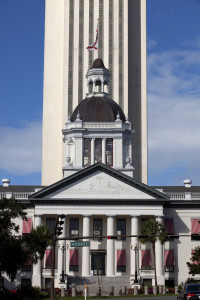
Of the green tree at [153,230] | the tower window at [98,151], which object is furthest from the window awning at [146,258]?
the tower window at [98,151]

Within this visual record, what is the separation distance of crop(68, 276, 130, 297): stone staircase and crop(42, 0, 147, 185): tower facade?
38.7 metres

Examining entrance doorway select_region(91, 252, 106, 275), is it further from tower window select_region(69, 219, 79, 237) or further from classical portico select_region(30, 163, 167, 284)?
tower window select_region(69, 219, 79, 237)

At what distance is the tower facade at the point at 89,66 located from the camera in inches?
4528

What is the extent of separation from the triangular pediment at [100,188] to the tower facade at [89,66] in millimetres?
32429

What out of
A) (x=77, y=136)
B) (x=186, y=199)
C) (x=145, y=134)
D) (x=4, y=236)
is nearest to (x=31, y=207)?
(x=77, y=136)

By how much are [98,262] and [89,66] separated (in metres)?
45.6

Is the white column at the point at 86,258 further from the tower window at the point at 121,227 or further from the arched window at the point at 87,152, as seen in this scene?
the arched window at the point at 87,152

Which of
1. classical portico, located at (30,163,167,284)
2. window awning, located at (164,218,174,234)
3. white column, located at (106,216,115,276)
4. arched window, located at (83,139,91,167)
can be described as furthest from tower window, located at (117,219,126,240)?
arched window, located at (83,139,91,167)

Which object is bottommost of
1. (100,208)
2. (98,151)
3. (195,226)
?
(195,226)

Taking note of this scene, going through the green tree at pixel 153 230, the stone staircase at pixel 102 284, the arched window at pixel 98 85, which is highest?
the arched window at pixel 98 85

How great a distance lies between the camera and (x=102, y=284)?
246 feet

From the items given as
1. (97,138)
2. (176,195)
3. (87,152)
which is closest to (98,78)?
(97,138)

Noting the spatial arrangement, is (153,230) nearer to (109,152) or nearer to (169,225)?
(169,225)

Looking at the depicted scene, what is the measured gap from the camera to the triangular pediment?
263 feet
